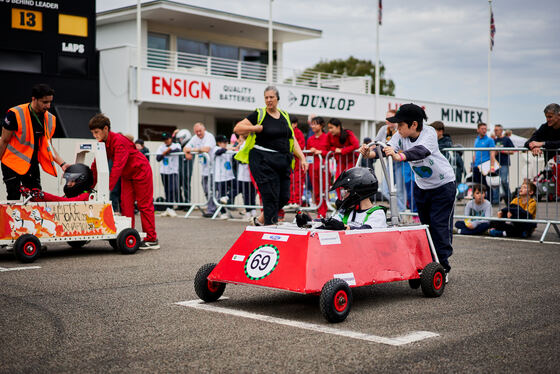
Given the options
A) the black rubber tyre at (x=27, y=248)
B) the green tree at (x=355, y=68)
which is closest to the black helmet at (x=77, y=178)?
the black rubber tyre at (x=27, y=248)

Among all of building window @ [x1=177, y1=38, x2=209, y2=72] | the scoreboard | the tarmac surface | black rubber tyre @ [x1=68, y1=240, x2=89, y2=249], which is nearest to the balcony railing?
building window @ [x1=177, y1=38, x2=209, y2=72]

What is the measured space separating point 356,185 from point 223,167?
9.75 metres

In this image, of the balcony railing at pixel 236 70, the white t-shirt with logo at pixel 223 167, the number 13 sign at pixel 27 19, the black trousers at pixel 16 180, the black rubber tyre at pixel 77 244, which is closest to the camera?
the black trousers at pixel 16 180

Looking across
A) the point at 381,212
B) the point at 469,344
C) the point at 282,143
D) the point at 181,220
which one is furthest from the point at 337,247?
the point at 181,220

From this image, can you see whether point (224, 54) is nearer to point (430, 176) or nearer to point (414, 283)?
point (430, 176)

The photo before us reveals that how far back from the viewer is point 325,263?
5.14 meters

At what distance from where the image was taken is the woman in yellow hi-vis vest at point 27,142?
862cm

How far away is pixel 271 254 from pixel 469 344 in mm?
1685

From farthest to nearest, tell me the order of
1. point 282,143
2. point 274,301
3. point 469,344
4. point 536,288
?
A: point 282,143 < point 536,288 < point 274,301 < point 469,344

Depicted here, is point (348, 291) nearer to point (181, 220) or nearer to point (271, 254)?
point (271, 254)

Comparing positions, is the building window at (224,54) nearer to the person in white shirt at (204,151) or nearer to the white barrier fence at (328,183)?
the white barrier fence at (328,183)

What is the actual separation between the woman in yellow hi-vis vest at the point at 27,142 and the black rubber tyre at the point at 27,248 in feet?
3.18

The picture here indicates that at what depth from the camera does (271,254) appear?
5.32m

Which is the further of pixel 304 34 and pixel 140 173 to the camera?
pixel 304 34
